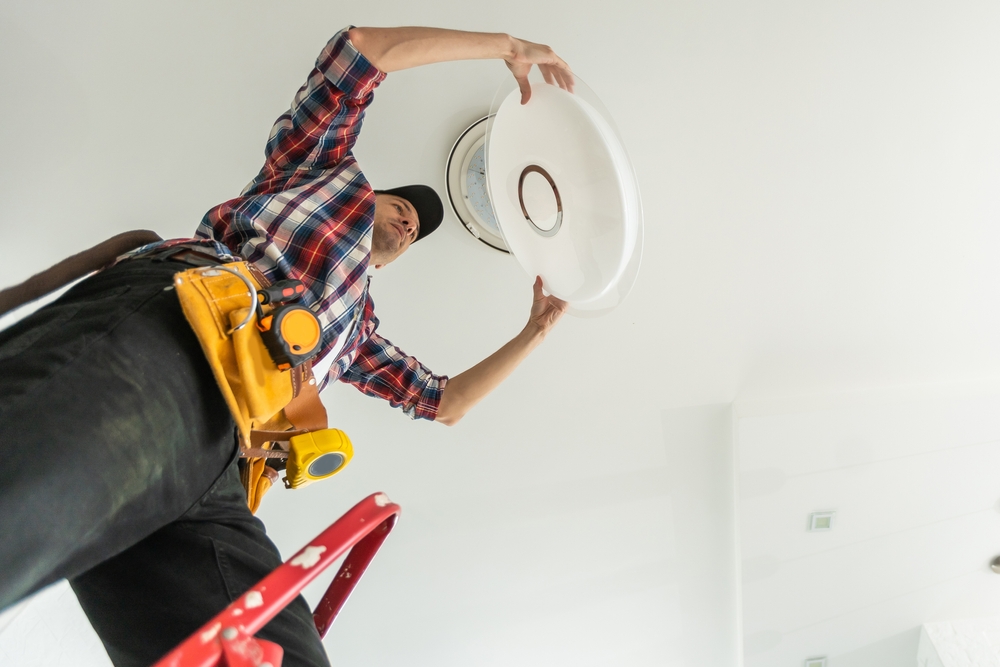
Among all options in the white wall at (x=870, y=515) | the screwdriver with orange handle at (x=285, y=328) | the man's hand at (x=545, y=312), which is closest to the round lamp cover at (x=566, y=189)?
the man's hand at (x=545, y=312)

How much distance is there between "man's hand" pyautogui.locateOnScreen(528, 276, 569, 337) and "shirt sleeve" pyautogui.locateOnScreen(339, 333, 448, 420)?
239mm

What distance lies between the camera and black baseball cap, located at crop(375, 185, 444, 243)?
1.22m

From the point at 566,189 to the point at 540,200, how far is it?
0.17 ft

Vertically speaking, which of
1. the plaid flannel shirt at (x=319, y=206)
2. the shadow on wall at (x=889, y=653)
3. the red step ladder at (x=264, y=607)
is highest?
the shadow on wall at (x=889, y=653)

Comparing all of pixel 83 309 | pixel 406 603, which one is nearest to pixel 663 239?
pixel 83 309

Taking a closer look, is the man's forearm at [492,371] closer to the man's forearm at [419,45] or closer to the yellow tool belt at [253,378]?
the yellow tool belt at [253,378]

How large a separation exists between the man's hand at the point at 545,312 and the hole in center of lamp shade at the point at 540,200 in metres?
0.21

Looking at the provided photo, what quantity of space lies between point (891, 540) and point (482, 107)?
146 cm

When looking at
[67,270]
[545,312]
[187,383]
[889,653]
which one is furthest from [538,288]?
[889,653]

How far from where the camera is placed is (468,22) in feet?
4.11

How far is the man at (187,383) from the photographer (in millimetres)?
588

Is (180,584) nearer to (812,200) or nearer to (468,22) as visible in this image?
(468,22)

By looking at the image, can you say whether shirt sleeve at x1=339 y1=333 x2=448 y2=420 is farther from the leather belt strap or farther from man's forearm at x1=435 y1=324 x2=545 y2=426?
the leather belt strap

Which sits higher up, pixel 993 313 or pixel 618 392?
pixel 993 313
